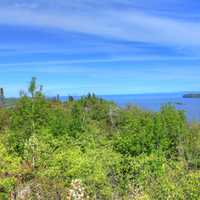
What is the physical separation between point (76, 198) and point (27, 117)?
98.1 ft

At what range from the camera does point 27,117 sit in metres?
55.0

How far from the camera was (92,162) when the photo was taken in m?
30.0

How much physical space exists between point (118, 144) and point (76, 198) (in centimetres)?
2043

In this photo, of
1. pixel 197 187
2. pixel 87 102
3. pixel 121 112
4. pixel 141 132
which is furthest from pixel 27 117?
pixel 87 102

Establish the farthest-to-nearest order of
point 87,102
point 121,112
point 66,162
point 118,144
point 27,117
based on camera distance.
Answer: point 87,102 → point 121,112 → point 27,117 → point 118,144 → point 66,162

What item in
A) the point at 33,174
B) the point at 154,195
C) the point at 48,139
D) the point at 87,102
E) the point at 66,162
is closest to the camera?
the point at 154,195

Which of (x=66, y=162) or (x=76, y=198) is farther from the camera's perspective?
(x=66, y=162)

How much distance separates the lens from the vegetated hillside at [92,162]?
87.5 feet

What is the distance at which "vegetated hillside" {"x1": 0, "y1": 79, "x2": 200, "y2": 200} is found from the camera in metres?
26.7

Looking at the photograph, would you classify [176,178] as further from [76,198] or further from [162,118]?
[162,118]

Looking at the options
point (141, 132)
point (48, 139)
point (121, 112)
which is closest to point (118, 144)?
point (141, 132)

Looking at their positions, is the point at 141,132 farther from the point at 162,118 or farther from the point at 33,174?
the point at 33,174

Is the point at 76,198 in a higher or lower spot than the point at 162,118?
lower

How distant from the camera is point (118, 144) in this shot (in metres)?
46.2
